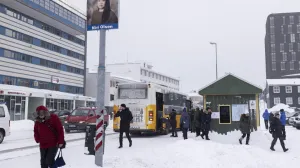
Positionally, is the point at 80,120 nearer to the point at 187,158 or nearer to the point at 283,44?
the point at 187,158

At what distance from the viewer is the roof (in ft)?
66.4

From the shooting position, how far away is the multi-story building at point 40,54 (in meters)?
44.3

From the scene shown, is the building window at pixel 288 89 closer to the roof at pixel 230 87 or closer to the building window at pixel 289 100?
the building window at pixel 289 100

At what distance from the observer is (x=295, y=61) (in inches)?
4021

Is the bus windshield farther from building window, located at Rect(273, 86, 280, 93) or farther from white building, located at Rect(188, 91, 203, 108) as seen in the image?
building window, located at Rect(273, 86, 280, 93)

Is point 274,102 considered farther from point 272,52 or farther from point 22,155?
point 22,155

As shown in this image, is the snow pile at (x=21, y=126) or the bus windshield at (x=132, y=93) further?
the snow pile at (x=21, y=126)

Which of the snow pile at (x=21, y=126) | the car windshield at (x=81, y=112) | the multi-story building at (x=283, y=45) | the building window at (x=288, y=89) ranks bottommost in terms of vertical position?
the snow pile at (x=21, y=126)

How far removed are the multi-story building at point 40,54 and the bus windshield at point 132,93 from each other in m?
23.8

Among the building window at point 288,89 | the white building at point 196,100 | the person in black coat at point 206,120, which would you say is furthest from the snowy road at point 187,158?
the building window at point 288,89

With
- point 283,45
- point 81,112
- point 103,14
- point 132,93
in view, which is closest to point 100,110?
point 103,14

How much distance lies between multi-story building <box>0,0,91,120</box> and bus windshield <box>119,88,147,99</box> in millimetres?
23796

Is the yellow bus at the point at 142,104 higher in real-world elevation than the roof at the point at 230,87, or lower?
lower

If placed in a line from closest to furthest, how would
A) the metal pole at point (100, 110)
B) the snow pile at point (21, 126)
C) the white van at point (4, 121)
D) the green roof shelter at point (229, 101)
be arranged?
the metal pole at point (100, 110)
the white van at point (4, 121)
the green roof shelter at point (229, 101)
the snow pile at point (21, 126)
